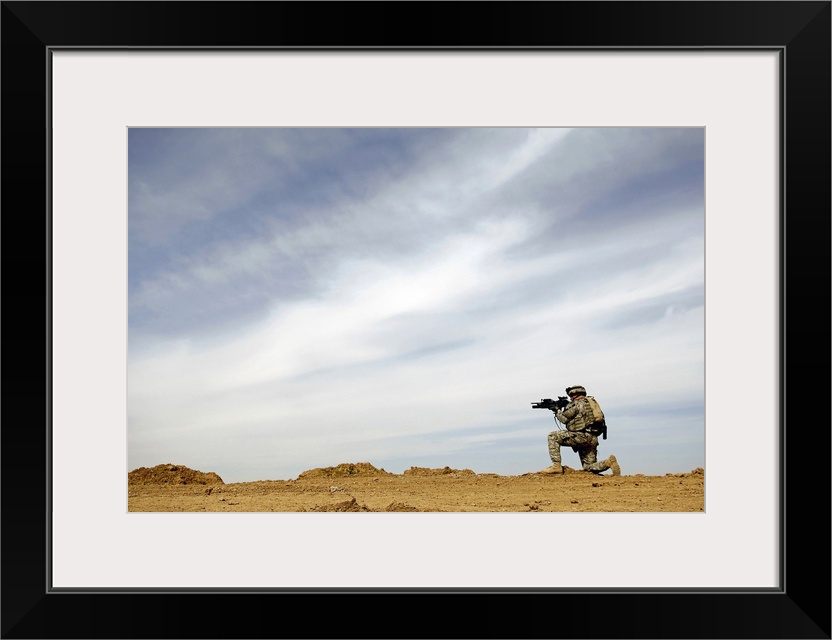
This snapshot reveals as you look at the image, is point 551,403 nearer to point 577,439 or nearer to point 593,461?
point 577,439

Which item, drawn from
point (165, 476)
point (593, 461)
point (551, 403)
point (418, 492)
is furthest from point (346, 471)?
point (165, 476)

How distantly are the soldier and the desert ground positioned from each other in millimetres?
224

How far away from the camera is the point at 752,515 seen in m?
3.39

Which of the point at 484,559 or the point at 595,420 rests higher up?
the point at 595,420

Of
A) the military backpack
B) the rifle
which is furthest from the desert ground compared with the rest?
the rifle

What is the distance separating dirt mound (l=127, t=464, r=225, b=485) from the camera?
4.43 metres

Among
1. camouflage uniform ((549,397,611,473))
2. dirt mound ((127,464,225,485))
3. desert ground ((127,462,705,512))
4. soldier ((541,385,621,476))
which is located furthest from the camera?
camouflage uniform ((549,397,611,473))

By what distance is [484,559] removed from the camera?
334 cm

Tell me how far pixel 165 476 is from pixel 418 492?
10.7ft

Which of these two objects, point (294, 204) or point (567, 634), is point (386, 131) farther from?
point (567, 634)

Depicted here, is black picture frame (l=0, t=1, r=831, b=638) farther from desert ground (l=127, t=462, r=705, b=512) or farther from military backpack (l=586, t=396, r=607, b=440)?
military backpack (l=586, t=396, r=607, b=440)

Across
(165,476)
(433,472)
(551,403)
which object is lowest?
(433,472)

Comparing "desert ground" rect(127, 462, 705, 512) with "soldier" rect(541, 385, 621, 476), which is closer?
"desert ground" rect(127, 462, 705, 512)

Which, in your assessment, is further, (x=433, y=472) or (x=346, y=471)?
(x=433, y=472)
